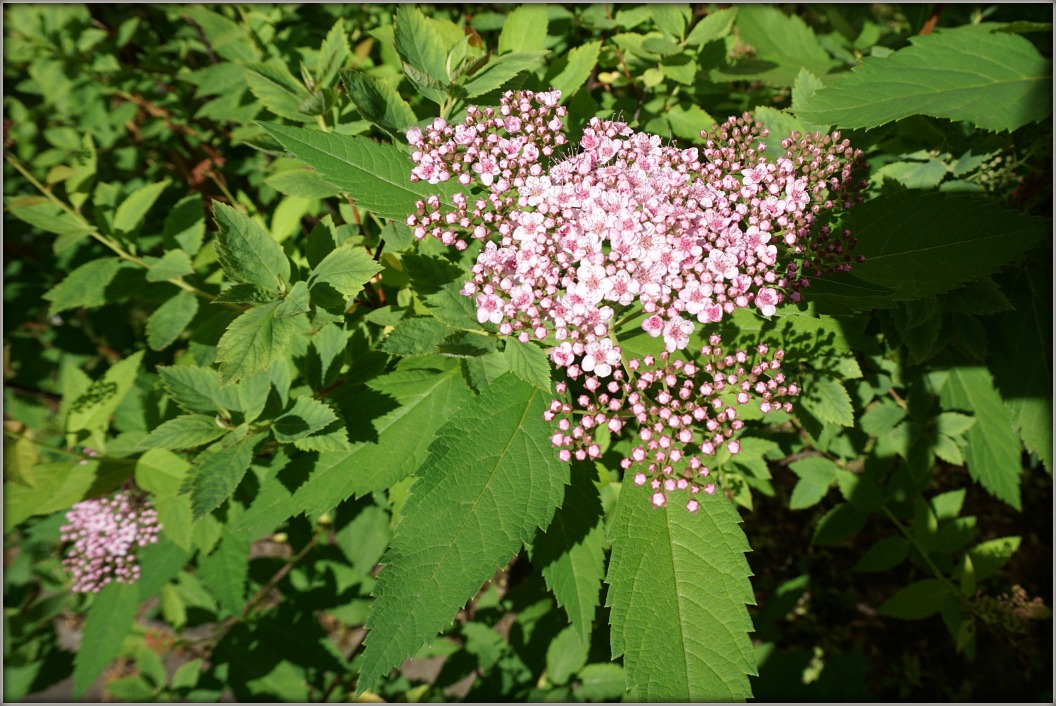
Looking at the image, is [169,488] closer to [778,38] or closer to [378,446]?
[378,446]

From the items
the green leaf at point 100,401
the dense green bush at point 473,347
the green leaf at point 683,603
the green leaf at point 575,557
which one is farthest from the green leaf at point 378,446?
the green leaf at point 100,401

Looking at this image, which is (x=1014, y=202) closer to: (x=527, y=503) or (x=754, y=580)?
(x=527, y=503)

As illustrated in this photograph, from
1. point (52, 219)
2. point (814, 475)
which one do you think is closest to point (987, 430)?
point (814, 475)

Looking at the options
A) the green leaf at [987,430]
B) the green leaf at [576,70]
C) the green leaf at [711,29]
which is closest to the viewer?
the green leaf at [576,70]

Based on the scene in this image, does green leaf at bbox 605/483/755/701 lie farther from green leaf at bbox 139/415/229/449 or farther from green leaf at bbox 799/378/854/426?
green leaf at bbox 139/415/229/449

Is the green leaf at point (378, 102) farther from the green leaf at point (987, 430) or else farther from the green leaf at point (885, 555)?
the green leaf at point (885, 555)
